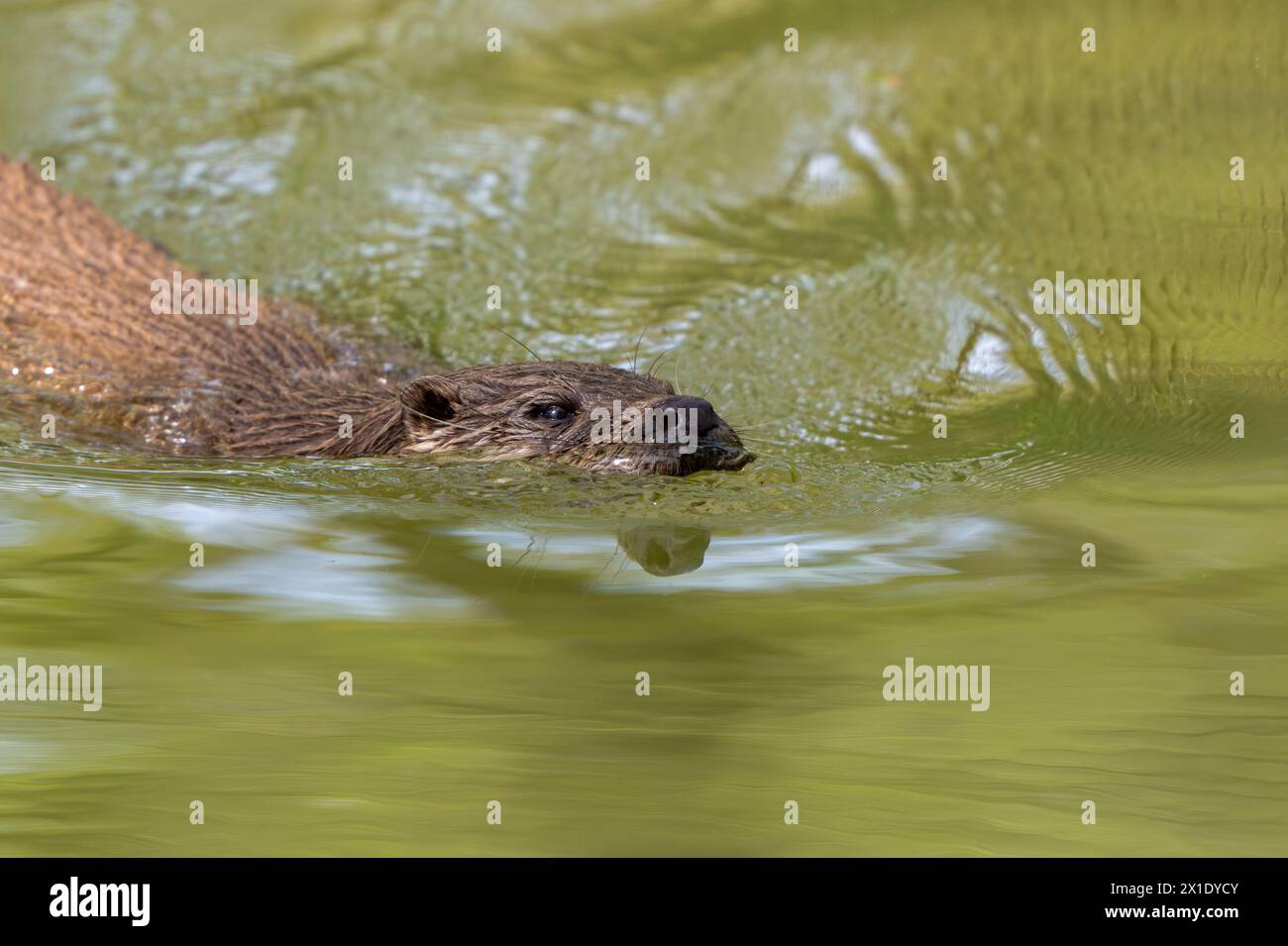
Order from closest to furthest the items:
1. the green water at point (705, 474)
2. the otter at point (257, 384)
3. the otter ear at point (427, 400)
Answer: the green water at point (705, 474)
the otter at point (257, 384)
the otter ear at point (427, 400)

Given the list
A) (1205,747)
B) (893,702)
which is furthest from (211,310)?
(1205,747)

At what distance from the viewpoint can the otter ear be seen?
201 inches

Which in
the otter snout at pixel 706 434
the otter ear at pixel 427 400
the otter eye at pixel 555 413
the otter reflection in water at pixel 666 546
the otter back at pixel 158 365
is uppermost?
the otter back at pixel 158 365

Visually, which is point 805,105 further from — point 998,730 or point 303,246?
point 998,730

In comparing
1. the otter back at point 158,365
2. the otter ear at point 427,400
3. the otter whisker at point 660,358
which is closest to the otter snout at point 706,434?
the otter ear at point 427,400

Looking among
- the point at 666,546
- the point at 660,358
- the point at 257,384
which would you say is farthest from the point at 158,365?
the point at 666,546

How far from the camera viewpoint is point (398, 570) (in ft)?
12.8

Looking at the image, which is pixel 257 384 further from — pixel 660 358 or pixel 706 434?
pixel 706 434

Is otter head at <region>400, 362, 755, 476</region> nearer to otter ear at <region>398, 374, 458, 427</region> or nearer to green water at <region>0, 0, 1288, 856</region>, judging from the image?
otter ear at <region>398, 374, 458, 427</region>

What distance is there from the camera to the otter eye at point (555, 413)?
502 centimetres

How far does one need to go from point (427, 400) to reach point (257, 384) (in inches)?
32.3

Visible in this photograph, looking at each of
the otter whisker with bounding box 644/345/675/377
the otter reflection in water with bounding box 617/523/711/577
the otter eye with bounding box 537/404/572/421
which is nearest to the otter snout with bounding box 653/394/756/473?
the otter reflection in water with bounding box 617/523/711/577

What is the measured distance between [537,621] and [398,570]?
0.53m

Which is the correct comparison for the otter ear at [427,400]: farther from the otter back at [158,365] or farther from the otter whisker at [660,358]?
the otter whisker at [660,358]
